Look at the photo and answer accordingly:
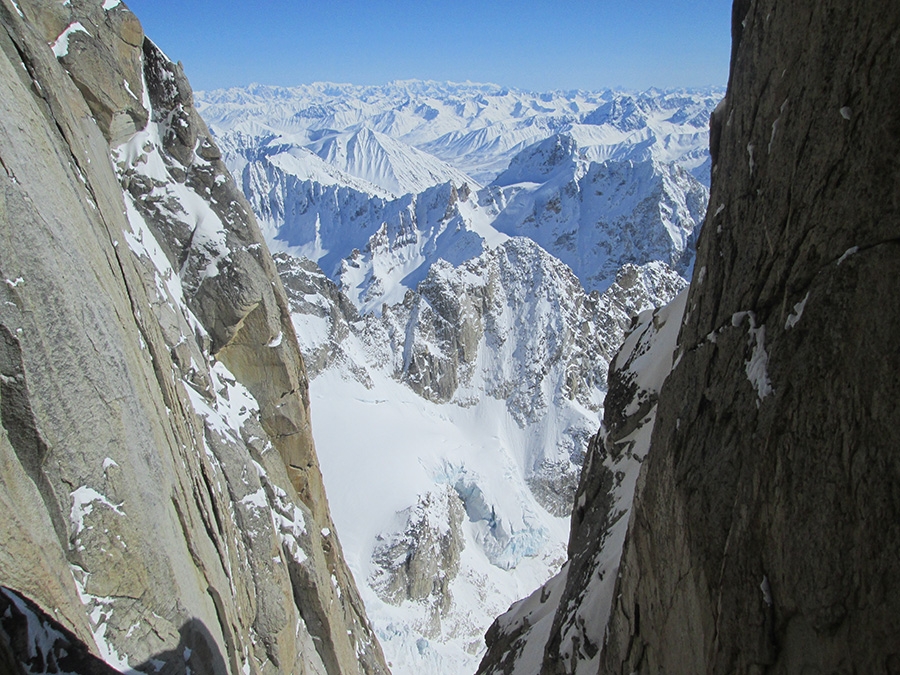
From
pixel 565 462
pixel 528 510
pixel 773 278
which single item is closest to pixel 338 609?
pixel 773 278

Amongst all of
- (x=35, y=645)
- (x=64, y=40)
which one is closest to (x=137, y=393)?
(x=35, y=645)

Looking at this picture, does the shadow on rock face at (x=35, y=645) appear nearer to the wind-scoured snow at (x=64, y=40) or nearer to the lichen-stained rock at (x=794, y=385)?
the lichen-stained rock at (x=794, y=385)

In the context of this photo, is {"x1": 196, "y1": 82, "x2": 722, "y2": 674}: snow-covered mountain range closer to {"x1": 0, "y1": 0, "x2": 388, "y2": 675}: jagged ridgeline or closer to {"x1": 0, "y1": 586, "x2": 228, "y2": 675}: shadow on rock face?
{"x1": 0, "y1": 0, "x2": 388, "y2": 675}: jagged ridgeline

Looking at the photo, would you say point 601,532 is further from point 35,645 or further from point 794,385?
point 35,645

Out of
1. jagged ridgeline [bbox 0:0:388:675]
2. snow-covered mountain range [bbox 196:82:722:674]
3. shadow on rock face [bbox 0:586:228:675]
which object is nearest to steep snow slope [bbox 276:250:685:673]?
snow-covered mountain range [bbox 196:82:722:674]

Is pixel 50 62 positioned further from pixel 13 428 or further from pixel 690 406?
pixel 690 406
